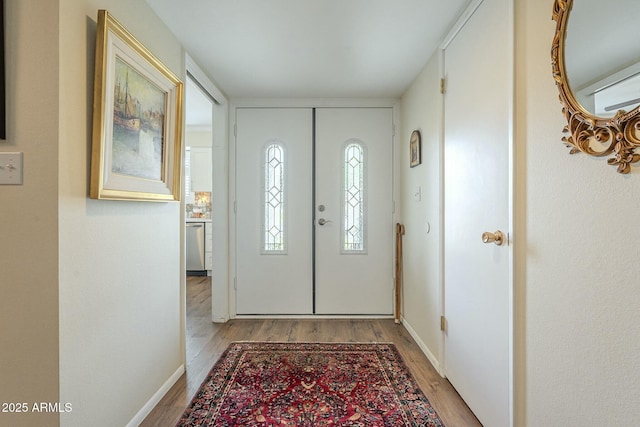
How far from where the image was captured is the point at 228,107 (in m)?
3.19

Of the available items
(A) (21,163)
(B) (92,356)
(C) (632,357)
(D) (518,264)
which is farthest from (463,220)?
(A) (21,163)

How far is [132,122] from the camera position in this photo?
5.04ft

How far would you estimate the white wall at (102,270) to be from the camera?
1191 millimetres

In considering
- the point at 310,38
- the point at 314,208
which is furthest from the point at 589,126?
the point at 314,208

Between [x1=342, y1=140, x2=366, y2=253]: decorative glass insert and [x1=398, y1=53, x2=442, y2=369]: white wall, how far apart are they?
42 cm

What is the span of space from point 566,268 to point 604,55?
2.19 feet

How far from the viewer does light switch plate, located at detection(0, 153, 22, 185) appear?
1148 mm

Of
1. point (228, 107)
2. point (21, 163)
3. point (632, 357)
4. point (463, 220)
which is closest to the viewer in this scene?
point (632, 357)

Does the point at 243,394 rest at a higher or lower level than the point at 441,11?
lower

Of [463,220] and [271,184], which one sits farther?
[271,184]

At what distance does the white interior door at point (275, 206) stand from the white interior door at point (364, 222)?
0.15 meters

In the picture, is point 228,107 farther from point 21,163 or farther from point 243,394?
point 243,394

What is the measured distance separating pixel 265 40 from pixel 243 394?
2257 millimetres

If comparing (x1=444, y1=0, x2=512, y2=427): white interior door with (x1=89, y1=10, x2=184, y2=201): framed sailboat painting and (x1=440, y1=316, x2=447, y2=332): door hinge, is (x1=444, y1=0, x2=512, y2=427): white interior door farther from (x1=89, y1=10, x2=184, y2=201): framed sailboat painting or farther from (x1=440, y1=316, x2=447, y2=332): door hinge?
(x1=89, y1=10, x2=184, y2=201): framed sailboat painting
